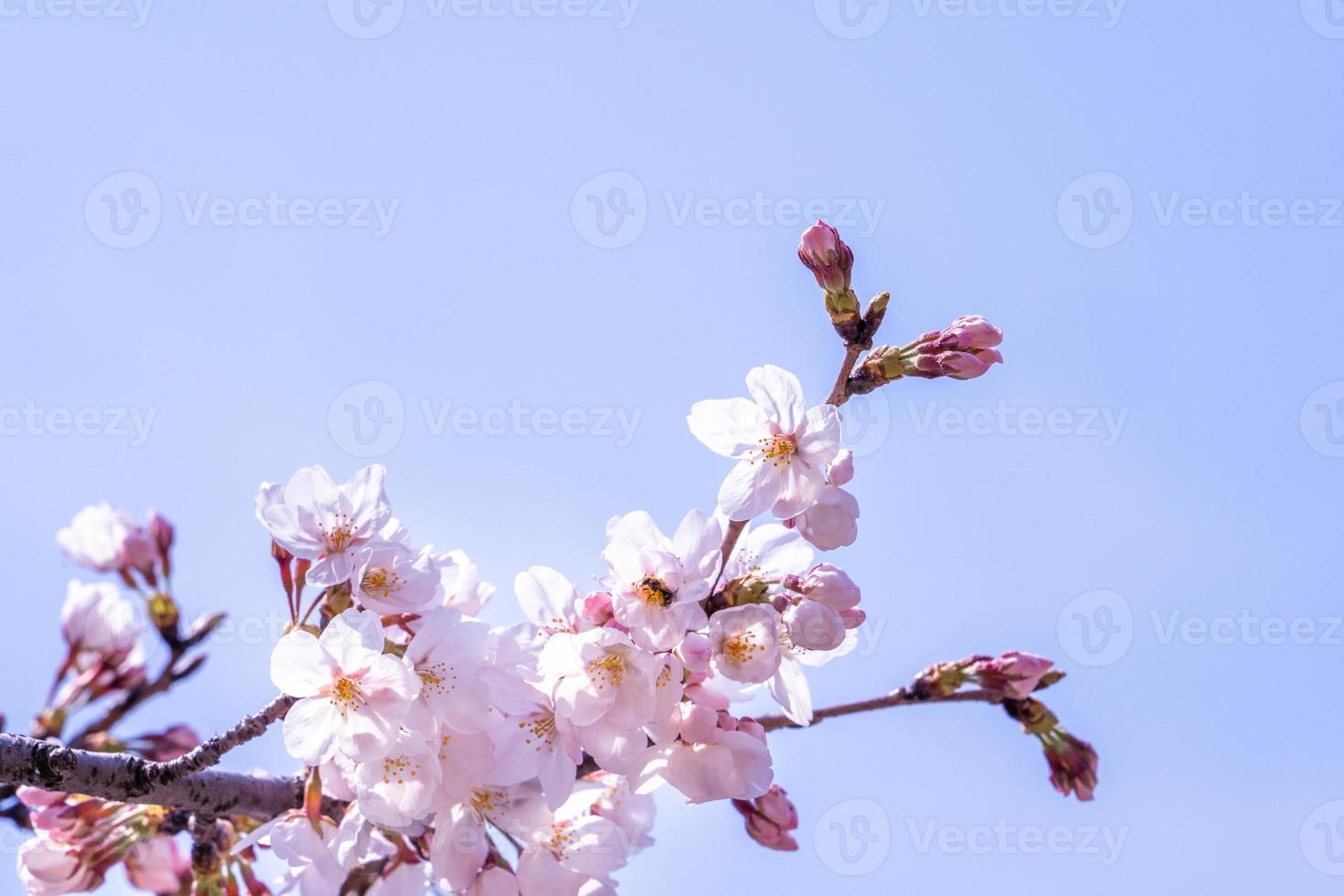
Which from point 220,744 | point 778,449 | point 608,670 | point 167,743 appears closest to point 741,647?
point 608,670

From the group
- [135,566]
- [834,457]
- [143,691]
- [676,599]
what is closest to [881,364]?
[834,457]

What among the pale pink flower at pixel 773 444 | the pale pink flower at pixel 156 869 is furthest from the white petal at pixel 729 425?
the pale pink flower at pixel 156 869

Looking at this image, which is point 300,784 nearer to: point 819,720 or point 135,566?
point 819,720

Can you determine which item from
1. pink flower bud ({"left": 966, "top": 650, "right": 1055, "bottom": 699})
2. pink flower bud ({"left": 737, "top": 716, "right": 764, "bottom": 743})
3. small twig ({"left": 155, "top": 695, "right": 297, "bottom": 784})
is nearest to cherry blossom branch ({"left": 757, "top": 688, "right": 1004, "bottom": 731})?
pink flower bud ({"left": 966, "top": 650, "right": 1055, "bottom": 699})

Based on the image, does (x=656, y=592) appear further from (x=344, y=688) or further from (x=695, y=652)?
(x=344, y=688)

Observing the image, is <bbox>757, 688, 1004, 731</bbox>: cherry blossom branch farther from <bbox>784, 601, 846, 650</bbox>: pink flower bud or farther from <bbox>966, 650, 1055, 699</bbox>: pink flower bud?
<bbox>784, 601, 846, 650</bbox>: pink flower bud

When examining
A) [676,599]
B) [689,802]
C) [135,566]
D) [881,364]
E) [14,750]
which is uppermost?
[881,364]
